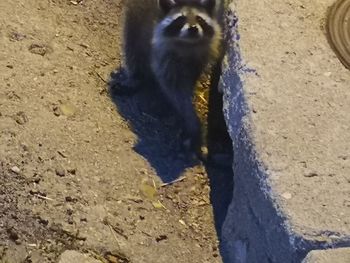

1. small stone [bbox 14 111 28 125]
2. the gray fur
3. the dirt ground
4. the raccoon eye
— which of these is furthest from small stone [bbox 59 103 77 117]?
the raccoon eye

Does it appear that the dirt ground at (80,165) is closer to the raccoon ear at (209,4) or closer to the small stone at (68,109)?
the small stone at (68,109)

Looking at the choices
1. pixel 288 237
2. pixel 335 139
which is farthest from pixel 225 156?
pixel 288 237

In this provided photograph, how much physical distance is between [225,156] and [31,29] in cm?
114

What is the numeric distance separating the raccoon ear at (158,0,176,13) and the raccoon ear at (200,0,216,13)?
13 cm

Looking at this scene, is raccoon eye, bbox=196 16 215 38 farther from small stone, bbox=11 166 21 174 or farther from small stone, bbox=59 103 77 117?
small stone, bbox=11 166 21 174

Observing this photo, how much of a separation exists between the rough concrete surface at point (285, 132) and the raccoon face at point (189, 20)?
237mm

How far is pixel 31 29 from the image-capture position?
4.70m

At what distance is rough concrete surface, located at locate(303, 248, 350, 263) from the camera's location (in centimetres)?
312

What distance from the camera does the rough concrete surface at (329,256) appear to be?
312cm

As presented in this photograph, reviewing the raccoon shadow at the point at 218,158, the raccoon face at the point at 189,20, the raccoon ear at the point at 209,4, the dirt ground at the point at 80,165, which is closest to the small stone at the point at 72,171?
the dirt ground at the point at 80,165

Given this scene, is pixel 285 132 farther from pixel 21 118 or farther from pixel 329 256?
pixel 21 118

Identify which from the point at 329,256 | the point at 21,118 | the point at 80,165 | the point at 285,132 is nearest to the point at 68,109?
the point at 21,118

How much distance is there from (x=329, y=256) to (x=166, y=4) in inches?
68.5

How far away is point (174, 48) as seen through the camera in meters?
4.67
